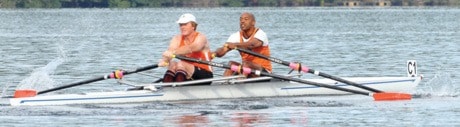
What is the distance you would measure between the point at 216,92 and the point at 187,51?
988 millimetres

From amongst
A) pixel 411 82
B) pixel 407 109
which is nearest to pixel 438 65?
pixel 411 82

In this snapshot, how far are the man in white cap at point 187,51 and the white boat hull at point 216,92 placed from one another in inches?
9.5

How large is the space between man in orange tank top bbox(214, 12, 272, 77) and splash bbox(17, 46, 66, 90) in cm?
495

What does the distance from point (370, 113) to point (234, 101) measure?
2.62 metres

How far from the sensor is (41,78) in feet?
113

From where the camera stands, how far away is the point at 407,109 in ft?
83.3

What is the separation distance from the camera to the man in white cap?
25.9 meters

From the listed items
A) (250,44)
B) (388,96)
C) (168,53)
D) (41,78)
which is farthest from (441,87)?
(41,78)

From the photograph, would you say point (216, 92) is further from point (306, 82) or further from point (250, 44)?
point (306, 82)

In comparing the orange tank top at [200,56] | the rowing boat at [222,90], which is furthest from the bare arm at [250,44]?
the rowing boat at [222,90]

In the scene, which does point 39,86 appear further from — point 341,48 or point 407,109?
point 341,48

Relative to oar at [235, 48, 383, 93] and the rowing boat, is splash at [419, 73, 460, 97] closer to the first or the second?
the rowing boat

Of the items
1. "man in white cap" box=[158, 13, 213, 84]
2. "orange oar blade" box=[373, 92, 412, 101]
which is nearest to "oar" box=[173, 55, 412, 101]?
"orange oar blade" box=[373, 92, 412, 101]

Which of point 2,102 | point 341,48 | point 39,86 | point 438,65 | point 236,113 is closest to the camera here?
point 236,113
